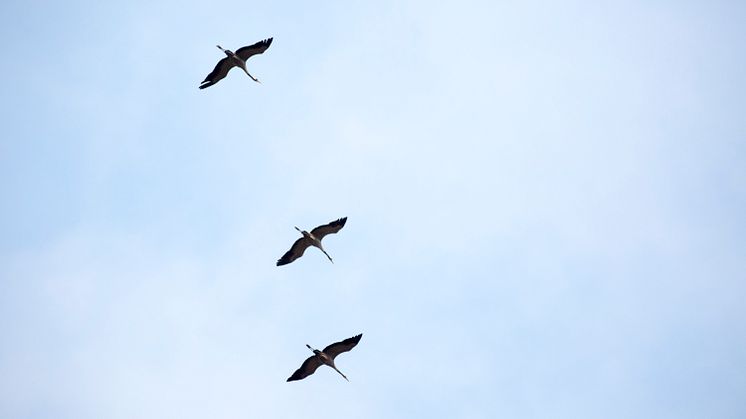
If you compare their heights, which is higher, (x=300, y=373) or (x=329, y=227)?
(x=329, y=227)

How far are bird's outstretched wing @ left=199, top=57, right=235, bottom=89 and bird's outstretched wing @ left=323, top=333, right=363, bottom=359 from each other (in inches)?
646

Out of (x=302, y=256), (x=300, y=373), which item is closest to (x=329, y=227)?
(x=302, y=256)

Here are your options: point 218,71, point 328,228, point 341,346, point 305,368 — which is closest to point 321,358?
point 305,368

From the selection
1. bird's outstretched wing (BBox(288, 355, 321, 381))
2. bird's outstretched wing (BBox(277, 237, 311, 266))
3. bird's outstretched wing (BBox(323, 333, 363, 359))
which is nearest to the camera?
bird's outstretched wing (BBox(323, 333, 363, 359))

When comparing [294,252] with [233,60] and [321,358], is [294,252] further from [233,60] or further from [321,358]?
[233,60]

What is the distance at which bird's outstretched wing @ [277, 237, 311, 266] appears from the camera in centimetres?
6169

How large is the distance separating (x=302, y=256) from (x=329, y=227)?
3522 mm

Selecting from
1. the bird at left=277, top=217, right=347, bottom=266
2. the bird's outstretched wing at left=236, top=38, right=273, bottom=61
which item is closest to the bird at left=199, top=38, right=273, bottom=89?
the bird's outstretched wing at left=236, top=38, right=273, bottom=61

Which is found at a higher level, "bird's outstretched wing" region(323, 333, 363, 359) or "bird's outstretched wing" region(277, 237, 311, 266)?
"bird's outstretched wing" region(277, 237, 311, 266)

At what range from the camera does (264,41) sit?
5994 cm

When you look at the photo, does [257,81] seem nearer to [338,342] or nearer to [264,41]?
[264,41]

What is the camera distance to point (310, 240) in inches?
2409

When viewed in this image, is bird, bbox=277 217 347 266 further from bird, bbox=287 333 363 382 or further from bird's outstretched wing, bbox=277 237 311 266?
bird, bbox=287 333 363 382

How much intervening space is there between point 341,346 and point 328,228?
657cm
